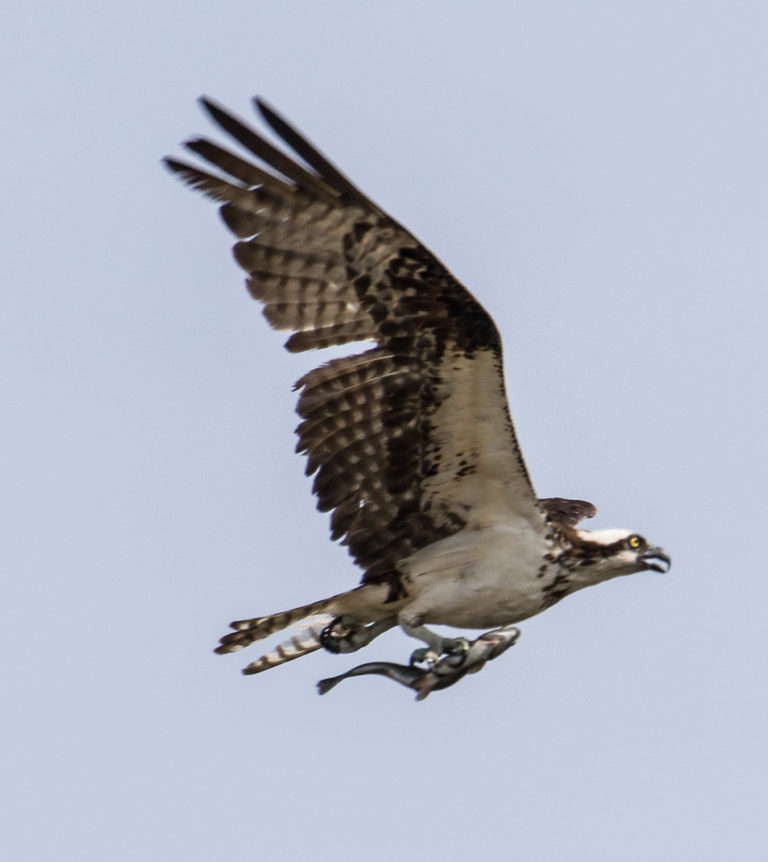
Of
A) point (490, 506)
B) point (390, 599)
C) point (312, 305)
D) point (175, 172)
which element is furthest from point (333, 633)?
point (175, 172)

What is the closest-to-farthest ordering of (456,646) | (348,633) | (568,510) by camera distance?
(456,646) → (348,633) → (568,510)

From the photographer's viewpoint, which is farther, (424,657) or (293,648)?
(293,648)

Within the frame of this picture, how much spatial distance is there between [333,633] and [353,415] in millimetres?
1388

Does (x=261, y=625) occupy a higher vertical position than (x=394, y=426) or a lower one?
lower

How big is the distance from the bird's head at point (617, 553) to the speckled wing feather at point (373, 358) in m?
0.41

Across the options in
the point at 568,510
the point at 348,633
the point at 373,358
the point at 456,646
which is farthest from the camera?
the point at 568,510

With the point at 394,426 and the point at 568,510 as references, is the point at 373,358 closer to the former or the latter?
the point at 394,426

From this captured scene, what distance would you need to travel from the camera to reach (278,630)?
11.7 m

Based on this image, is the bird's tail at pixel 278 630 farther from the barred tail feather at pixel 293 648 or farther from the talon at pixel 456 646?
the talon at pixel 456 646

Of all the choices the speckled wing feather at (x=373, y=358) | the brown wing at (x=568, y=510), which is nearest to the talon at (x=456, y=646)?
the speckled wing feather at (x=373, y=358)

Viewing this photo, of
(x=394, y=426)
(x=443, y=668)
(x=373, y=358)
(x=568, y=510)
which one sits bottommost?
(x=443, y=668)

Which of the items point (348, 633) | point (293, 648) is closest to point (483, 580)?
point (348, 633)

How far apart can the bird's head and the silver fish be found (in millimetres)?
620

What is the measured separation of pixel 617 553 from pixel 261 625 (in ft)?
6.88
